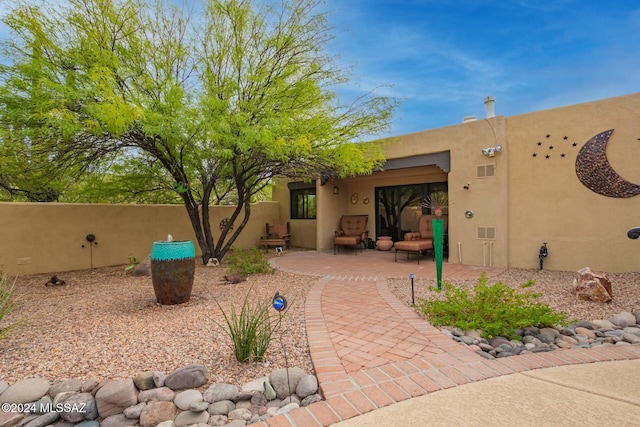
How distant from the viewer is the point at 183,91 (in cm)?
554

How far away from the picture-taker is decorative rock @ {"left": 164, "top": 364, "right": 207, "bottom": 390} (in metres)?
2.26

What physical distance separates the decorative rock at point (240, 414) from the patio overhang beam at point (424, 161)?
7.06 metres

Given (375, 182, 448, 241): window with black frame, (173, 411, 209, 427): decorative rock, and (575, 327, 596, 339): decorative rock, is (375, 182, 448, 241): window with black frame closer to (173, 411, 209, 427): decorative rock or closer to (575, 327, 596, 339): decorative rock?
(575, 327, 596, 339): decorative rock

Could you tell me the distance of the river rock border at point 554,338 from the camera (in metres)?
2.74

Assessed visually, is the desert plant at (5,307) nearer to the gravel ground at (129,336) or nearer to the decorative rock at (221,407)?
the gravel ground at (129,336)

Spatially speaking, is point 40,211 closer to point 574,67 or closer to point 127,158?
point 127,158

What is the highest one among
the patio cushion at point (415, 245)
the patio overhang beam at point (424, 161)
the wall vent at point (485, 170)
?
the patio overhang beam at point (424, 161)

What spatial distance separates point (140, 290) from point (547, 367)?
5574 mm

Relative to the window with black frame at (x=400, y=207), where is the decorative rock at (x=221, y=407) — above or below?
below

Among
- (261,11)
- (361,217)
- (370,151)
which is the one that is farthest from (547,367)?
(361,217)

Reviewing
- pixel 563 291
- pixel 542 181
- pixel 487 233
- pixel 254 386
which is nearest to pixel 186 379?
pixel 254 386

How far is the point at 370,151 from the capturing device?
802 centimetres

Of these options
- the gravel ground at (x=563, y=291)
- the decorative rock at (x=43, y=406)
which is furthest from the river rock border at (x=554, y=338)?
the decorative rock at (x=43, y=406)

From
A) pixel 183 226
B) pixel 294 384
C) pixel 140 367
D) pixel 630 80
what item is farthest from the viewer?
pixel 183 226
